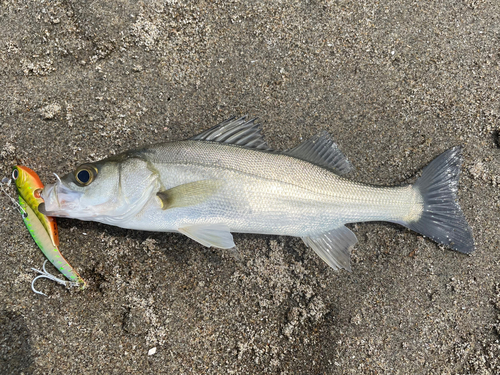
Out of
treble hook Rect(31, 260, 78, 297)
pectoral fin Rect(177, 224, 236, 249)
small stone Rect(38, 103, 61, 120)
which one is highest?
small stone Rect(38, 103, 61, 120)

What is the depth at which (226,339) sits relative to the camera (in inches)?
96.3

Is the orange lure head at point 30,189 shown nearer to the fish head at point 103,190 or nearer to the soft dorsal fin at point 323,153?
the fish head at point 103,190

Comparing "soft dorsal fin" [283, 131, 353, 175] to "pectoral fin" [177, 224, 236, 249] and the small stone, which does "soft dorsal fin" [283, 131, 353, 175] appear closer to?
"pectoral fin" [177, 224, 236, 249]

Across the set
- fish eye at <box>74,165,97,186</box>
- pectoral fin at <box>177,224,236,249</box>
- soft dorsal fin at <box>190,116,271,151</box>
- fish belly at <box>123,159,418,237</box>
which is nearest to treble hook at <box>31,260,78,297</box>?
fish belly at <box>123,159,418,237</box>

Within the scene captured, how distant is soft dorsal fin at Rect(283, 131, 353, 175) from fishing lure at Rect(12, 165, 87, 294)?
1.85m

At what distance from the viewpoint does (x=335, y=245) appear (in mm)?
2350

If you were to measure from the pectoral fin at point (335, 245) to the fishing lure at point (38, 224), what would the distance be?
1.80 meters

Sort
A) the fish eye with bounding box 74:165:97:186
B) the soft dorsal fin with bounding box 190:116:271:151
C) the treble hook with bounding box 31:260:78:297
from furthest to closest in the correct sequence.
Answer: the treble hook with bounding box 31:260:78:297
the soft dorsal fin with bounding box 190:116:271:151
the fish eye with bounding box 74:165:97:186

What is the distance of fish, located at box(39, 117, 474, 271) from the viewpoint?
2137mm

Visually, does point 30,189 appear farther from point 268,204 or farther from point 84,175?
point 268,204

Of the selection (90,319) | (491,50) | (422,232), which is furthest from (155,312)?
(491,50)

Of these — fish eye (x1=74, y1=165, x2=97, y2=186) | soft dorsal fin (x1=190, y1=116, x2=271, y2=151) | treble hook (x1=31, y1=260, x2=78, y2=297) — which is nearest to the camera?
fish eye (x1=74, y1=165, x2=97, y2=186)

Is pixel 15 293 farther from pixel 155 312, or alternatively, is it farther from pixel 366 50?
pixel 366 50

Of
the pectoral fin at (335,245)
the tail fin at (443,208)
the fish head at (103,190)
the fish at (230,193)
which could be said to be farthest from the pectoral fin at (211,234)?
the tail fin at (443,208)
